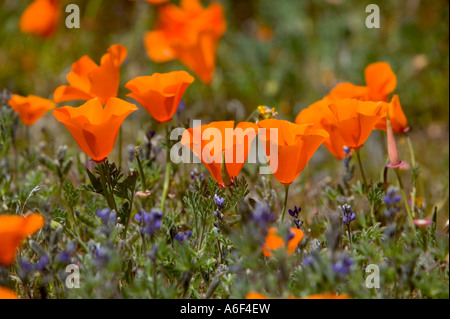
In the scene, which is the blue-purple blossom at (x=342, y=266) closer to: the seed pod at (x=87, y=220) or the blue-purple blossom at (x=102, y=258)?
the blue-purple blossom at (x=102, y=258)

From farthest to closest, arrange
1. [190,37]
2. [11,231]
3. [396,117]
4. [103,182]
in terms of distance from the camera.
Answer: [190,37], [396,117], [103,182], [11,231]

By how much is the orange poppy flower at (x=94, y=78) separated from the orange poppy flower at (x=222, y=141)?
0.44 m

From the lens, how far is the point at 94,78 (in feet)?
5.96

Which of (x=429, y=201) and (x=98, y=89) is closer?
(x=98, y=89)

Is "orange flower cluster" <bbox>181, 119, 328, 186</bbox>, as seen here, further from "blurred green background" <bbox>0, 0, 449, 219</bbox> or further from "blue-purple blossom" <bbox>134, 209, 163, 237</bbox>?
"blurred green background" <bbox>0, 0, 449, 219</bbox>

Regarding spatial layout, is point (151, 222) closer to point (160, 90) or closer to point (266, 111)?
point (160, 90)

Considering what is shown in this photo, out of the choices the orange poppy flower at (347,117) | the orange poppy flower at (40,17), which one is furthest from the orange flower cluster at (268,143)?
the orange poppy flower at (40,17)

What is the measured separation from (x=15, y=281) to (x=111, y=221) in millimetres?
389

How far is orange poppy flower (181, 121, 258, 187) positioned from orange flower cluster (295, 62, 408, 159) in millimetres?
244

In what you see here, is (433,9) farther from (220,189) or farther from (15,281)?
(15,281)

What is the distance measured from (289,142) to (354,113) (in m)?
0.20

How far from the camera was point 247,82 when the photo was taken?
12.0ft

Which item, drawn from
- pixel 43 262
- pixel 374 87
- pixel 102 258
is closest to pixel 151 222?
pixel 102 258
